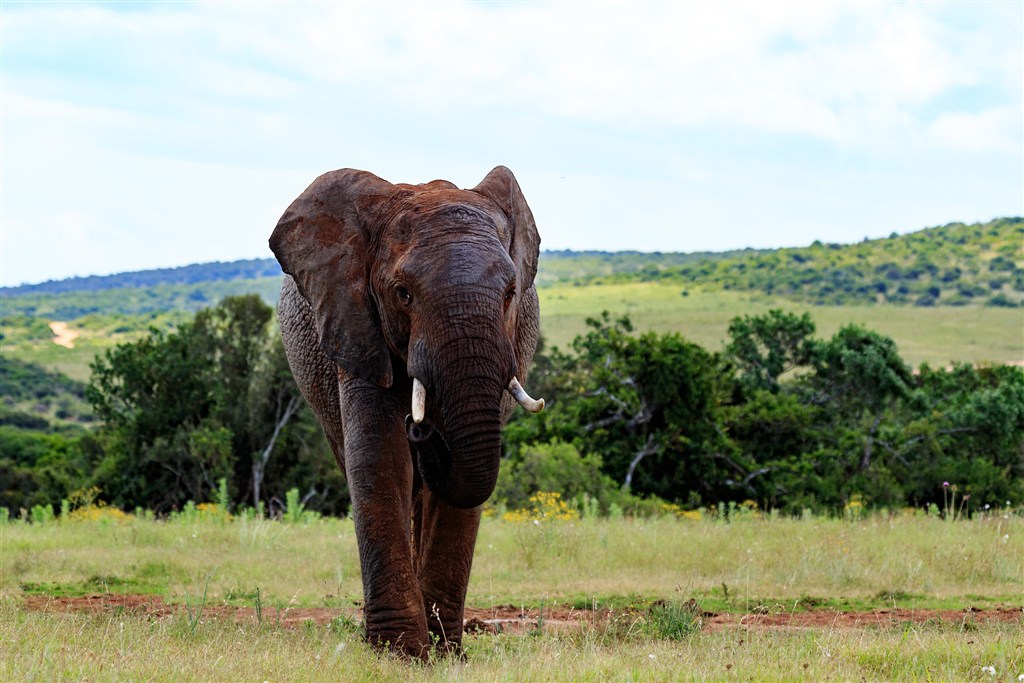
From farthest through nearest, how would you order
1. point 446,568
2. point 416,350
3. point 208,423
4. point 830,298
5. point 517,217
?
1. point 830,298
2. point 208,423
3. point 446,568
4. point 517,217
5. point 416,350

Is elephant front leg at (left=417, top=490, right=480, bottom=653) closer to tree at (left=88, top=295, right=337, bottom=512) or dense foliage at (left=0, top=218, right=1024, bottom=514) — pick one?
dense foliage at (left=0, top=218, right=1024, bottom=514)

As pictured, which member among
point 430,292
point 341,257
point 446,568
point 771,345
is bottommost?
point 446,568

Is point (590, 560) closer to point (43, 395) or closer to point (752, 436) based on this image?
point (752, 436)

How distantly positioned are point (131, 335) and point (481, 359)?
385 ft

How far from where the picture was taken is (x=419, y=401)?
22.7ft

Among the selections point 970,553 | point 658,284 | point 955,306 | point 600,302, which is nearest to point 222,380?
point 970,553

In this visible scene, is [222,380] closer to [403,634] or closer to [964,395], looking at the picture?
[964,395]

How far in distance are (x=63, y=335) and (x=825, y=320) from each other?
266 ft

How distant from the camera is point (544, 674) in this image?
6.56 m

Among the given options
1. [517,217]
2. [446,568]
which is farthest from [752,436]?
[517,217]

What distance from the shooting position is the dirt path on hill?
12575 centimetres

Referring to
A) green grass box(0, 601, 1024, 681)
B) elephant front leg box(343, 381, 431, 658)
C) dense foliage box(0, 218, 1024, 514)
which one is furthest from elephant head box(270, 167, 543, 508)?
dense foliage box(0, 218, 1024, 514)

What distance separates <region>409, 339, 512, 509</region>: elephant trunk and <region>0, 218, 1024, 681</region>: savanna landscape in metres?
1.02

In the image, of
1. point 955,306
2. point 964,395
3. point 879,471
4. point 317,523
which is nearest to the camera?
point 317,523
